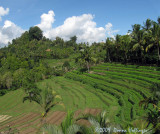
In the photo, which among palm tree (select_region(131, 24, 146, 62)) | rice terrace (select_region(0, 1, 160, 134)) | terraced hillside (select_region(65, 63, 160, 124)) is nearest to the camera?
rice terrace (select_region(0, 1, 160, 134))

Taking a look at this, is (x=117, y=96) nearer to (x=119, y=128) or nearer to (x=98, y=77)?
(x=98, y=77)

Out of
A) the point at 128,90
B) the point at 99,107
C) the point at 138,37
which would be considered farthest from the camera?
the point at 138,37

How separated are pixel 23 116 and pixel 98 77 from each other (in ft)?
54.2

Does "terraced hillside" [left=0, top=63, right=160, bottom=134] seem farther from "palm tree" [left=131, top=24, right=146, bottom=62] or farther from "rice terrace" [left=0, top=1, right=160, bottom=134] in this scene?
"palm tree" [left=131, top=24, right=146, bottom=62]

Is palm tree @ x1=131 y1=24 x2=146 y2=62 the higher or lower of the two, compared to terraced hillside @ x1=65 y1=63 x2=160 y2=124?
higher

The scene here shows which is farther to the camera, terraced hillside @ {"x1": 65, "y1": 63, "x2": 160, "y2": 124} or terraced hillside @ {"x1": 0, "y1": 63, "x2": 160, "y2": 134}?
terraced hillside @ {"x1": 0, "y1": 63, "x2": 160, "y2": 134}

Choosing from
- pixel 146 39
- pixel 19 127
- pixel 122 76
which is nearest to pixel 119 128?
pixel 19 127

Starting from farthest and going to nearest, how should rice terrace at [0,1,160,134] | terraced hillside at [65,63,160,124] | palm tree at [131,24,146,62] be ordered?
1. palm tree at [131,24,146,62]
2. terraced hillside at [65,63,160,124]
3. rice terrace at [0,1,160,134]

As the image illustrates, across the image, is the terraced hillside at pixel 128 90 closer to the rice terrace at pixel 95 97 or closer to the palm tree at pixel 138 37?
the rice terrace at pixel 95 97

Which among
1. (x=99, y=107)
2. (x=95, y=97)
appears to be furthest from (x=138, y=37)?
(x=99, y=107)

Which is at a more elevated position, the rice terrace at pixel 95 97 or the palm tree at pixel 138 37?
the palm tree at pixel 138 37

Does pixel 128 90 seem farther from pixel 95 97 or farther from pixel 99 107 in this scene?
pixel 99 107

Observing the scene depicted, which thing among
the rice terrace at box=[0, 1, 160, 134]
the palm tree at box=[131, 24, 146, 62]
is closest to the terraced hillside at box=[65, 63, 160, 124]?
the rice terrace at box=[0, 1, 160, 134]

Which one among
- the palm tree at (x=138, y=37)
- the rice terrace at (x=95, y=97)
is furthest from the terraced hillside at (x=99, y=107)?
the palm tree at (x=138, y=37)
